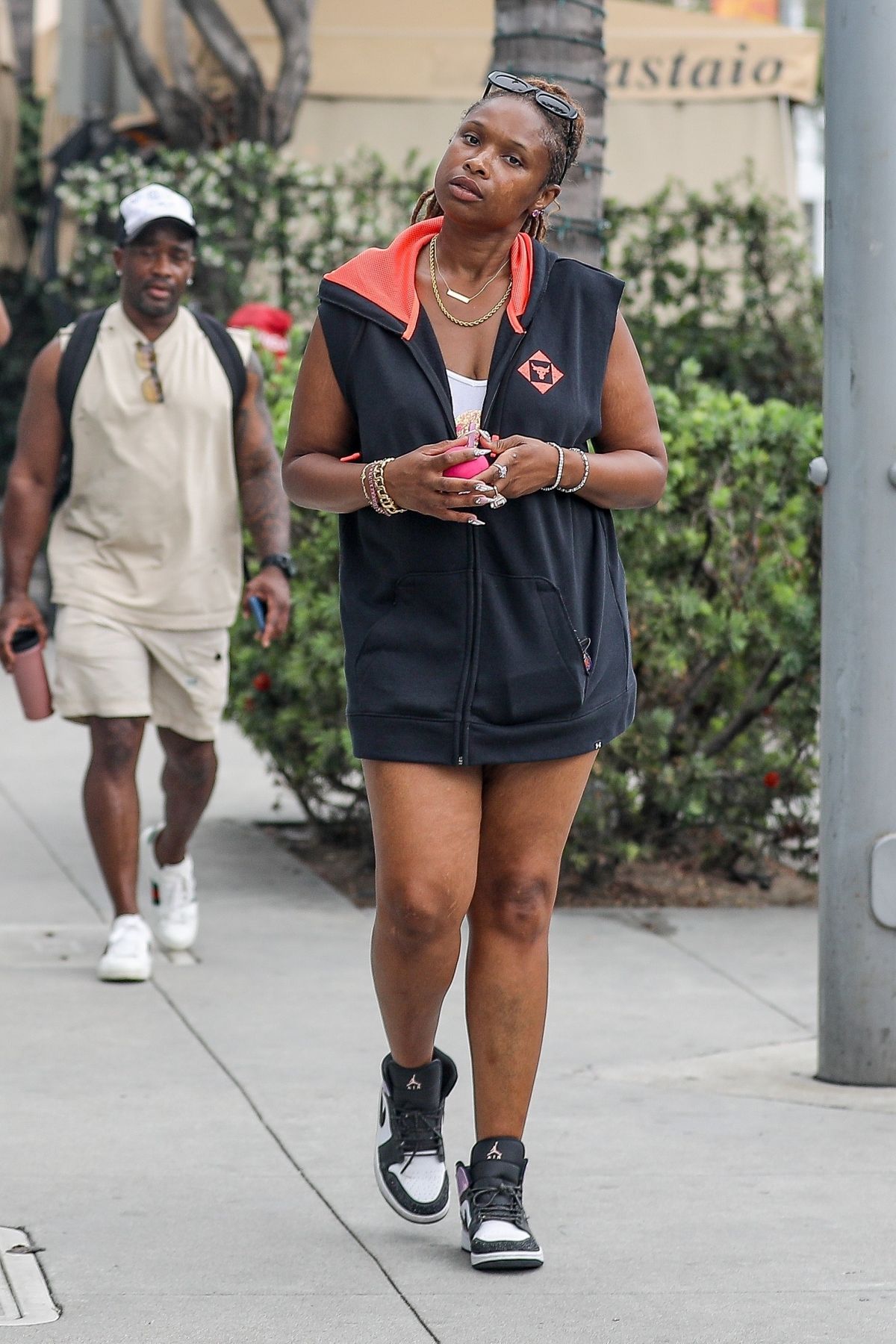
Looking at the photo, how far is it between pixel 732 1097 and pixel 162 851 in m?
2.02

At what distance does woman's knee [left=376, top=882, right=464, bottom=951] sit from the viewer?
3479 millimetres

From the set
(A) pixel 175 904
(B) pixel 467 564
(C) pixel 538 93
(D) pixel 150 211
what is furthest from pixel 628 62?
(B) pixel 467 564

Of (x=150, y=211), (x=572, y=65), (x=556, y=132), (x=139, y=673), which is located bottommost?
(x=139, y=673)

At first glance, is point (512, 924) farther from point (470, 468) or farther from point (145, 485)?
point (145, 485)

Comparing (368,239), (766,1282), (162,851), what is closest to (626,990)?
(162,851)

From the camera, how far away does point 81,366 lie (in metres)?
5.53

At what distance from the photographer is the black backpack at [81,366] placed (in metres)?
5.53

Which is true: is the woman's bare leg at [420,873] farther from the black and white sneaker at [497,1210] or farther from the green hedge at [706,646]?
the green hedge at [706,646]

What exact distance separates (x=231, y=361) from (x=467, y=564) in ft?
7.87

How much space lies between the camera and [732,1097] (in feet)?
15.1

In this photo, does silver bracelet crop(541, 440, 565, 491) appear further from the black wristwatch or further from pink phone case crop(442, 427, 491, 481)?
the black wristwatch

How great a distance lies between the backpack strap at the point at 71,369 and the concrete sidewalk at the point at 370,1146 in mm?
1464

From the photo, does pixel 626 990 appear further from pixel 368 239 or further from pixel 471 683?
pixel 368 239

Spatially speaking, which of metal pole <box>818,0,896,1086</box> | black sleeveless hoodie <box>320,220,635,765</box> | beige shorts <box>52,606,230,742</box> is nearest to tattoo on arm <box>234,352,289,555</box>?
beige shorts <box>52,606,230,742</box>
